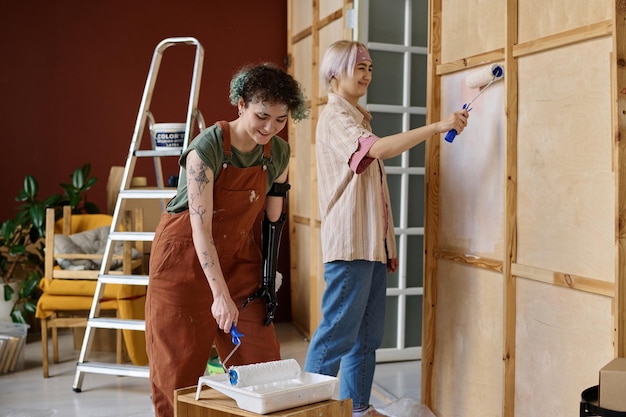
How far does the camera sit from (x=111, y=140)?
18.2 feet

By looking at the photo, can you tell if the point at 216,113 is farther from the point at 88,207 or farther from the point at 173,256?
the point at 173,256

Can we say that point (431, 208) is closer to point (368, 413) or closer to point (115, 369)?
point (368, 413)

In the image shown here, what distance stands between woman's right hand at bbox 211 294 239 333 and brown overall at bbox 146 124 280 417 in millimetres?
179

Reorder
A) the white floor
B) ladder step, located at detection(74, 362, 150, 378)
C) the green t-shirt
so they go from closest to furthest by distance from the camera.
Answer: the green t-shirt
the white floor
ladder step, located at detection(74, 362, 150, 378)

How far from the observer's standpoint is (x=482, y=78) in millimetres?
2803

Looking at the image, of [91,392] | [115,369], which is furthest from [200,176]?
[91,392]

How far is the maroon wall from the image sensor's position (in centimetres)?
543

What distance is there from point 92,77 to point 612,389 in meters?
4.41

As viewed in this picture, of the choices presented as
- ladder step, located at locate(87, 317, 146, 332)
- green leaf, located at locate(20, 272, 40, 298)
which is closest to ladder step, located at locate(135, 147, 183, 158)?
ladder step, located at locate(87, 317, 146, 332)

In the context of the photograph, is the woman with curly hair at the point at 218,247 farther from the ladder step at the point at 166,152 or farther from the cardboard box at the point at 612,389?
the ladder step at the point at 166,152

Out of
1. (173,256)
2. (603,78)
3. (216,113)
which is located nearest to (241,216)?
(173,256)

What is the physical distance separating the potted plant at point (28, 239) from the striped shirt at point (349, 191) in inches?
93.9

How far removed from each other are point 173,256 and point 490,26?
4.38ft

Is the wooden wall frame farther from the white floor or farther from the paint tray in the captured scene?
the paint tray
